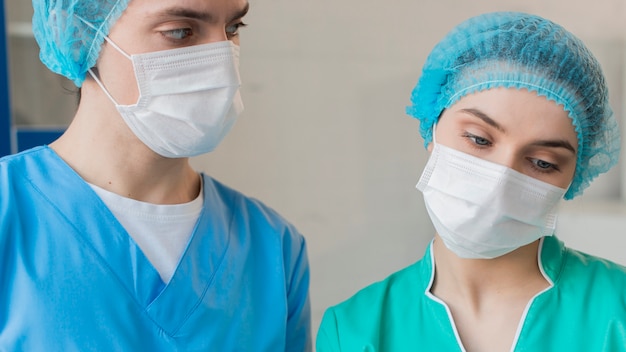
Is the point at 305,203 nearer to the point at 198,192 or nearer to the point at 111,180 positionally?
the point at 198,192

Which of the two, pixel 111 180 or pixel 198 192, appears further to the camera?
pixel 198 192

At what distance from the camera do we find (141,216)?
4.48ft

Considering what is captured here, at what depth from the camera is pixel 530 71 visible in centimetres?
128

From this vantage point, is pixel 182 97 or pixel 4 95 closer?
pixel 182 97

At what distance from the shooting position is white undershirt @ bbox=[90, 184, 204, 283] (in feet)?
4.44

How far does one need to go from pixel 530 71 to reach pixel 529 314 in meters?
0.46

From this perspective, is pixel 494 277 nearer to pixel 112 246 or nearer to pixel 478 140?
pixel 478 140

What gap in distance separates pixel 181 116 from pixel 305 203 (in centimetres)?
113

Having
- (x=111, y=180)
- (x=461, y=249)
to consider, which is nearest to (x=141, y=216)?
(x=111, y=180)

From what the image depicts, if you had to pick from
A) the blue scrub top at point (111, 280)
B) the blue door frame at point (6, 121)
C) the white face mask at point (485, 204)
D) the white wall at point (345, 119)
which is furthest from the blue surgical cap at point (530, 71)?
the blue door frame at point (6, 121)

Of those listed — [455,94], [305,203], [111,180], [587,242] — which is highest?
[455,94]

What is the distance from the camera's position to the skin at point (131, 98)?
4.19ft

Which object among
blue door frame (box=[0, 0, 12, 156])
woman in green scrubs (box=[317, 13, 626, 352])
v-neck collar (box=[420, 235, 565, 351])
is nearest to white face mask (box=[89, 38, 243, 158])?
woman in green scrubs (box=[317, 13, 626, 352])

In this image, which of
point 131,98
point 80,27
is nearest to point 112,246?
point 131,98
